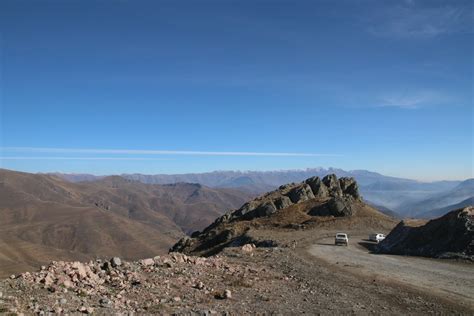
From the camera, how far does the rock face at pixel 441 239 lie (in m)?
33.3

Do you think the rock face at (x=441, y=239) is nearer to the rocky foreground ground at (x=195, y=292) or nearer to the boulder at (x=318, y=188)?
the rocky foreground ground at (x=195, y=292)

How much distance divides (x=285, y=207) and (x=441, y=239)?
33.4m

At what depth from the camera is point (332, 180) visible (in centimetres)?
8531

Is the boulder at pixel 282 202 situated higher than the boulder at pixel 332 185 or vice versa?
the boulder at pixel 332 185

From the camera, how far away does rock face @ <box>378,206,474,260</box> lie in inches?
1311

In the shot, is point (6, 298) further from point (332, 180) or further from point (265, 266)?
point (332, 180)

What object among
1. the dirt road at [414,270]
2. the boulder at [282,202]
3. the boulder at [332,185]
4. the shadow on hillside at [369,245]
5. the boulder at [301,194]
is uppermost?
the boulder at [332,185]

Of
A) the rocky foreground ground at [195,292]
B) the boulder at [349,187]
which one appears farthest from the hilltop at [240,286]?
the boulder at [349,187]

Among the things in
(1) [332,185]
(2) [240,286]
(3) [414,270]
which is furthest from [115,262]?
(1) [332,185]

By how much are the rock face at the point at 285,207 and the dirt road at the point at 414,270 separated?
18.0 m

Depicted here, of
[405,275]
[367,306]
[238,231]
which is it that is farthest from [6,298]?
[238,231]

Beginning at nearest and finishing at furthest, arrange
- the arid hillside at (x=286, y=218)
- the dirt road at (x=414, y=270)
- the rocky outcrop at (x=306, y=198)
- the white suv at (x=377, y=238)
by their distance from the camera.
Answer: the dirt road at (x=414, y=270) → the white suv at (x=377, y=238) → the arid hillside at (x=286, y=218) → the rocky outcrop at (x=306, y=198)

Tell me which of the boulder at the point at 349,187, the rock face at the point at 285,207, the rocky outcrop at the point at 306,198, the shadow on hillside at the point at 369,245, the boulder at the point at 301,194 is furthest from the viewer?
the boulder at the point at 349,187

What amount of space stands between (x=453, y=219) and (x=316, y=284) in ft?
64.8
